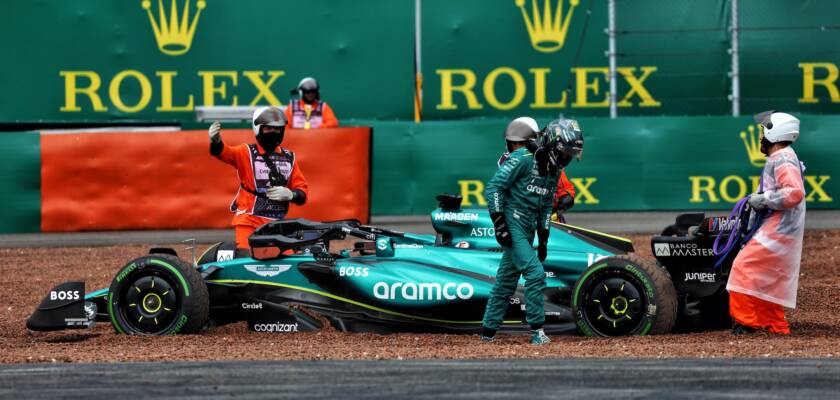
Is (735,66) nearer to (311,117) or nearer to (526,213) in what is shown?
(311,117)

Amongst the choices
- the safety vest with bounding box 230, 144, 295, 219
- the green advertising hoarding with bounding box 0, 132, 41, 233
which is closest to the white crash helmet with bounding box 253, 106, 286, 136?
the safety vest with bounding box 230, 144, 295, 219

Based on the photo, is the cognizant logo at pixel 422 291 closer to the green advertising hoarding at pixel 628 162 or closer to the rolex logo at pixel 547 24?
the green advertising hoarding at pixel 628 162

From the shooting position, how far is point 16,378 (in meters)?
8.33

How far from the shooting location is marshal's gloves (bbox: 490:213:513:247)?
983cm

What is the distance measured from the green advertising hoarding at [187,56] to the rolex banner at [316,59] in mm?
15

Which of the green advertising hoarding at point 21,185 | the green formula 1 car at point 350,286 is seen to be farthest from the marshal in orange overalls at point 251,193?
the green advertising hoarding at point 21,185

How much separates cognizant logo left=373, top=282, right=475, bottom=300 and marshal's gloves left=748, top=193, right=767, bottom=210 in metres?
2.08

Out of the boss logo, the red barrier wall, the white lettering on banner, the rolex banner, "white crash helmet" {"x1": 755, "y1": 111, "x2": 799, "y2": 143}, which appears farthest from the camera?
the rolex banner

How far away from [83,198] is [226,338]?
25.3 ft

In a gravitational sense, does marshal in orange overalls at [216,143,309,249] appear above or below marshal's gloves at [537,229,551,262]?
above

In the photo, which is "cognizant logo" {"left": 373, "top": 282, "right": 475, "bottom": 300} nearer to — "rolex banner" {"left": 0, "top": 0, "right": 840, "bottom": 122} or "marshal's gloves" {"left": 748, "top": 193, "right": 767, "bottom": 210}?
"marshal's gloves" {"left": 748, "top": 193, "right": 767, "bottom": 210}

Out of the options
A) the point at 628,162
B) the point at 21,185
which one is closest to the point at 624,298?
the point at 628,162

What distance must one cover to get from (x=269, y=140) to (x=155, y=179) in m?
6.32

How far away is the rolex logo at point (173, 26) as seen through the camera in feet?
71.8
